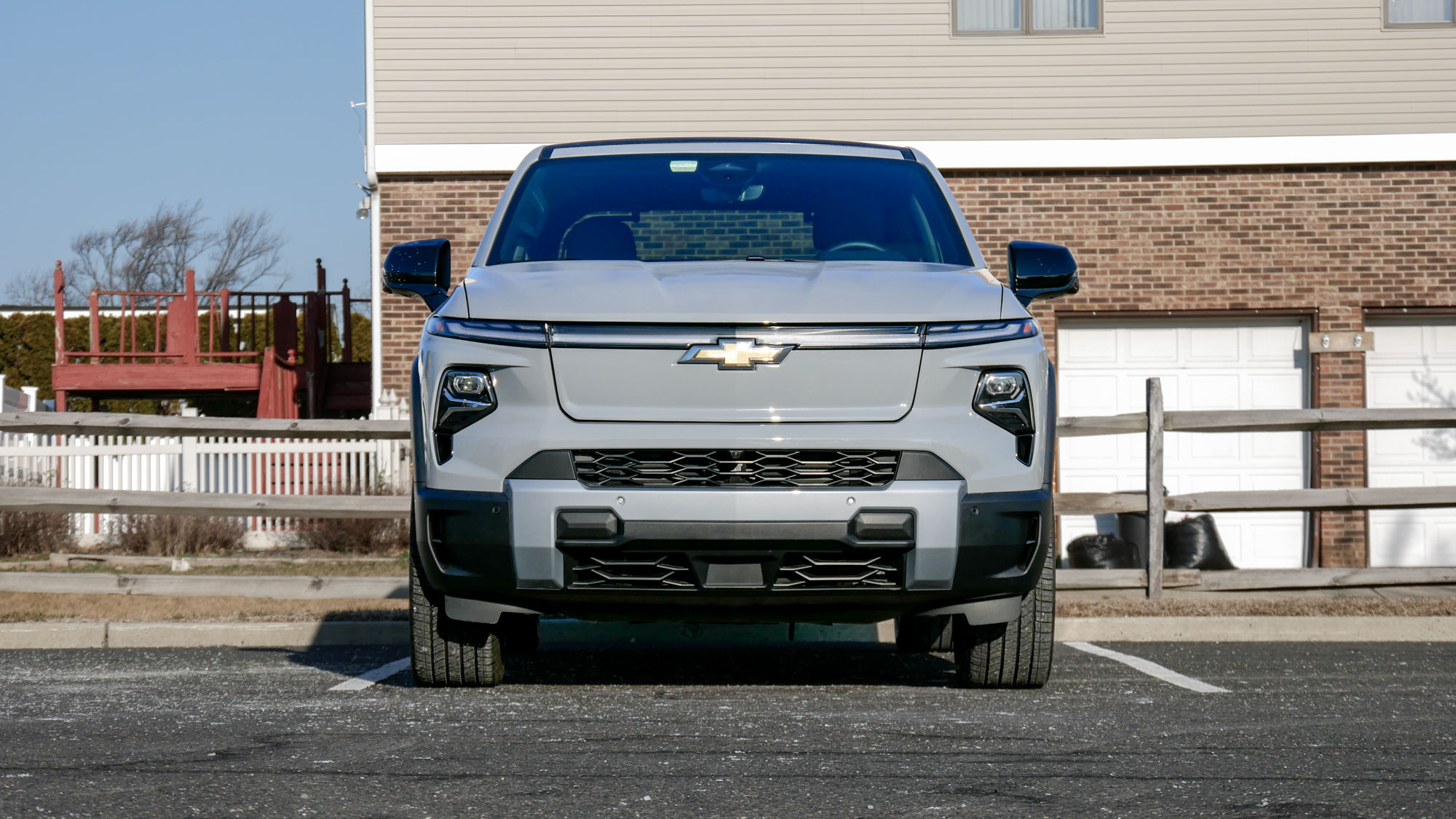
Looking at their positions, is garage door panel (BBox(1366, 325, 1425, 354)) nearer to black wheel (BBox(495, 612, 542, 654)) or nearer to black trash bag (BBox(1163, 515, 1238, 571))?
black trash bag (BBox(1163, 515, 1238, 571))

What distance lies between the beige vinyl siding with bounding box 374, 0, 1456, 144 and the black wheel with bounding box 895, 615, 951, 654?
7895mm

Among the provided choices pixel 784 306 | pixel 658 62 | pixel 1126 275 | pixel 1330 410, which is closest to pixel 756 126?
pixel 658 62

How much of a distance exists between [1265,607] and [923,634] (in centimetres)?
245

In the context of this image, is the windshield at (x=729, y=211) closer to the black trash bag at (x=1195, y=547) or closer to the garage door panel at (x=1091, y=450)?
the black trash bag at (x=1195, y=547)

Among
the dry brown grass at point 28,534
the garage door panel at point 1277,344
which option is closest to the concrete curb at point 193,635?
the dry brown grass at point 28,534

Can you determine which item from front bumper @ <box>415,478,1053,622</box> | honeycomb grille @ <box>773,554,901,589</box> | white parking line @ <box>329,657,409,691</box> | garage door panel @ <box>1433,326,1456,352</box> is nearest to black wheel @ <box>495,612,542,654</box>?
white parking line @ <box>329,657,409,691</box>

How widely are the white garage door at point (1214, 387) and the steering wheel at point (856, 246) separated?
332 inches

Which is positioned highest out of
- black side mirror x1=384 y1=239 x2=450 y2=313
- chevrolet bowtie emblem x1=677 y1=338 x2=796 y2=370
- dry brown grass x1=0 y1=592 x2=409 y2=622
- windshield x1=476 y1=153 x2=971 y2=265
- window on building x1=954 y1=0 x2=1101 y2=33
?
window on building x1=954 y1=0 x2=1101 y2=33

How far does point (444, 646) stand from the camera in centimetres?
484

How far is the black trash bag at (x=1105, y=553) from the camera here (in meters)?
11.7

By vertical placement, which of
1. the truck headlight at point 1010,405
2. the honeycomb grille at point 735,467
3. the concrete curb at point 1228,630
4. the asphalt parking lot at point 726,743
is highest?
the truck headlight at point 1010,405

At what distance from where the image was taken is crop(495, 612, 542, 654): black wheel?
18.6 feet

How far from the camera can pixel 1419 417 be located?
26.2ft

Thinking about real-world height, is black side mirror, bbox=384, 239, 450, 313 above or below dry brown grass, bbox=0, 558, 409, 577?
above
